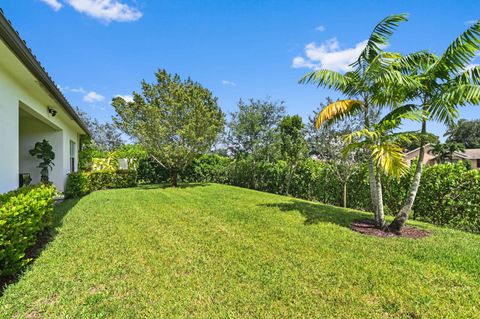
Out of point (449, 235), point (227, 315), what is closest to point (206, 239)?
point (227, 315)

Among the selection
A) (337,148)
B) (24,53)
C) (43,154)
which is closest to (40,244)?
(24,53)

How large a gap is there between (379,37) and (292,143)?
22.6ft

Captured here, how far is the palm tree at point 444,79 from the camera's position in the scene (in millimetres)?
5098

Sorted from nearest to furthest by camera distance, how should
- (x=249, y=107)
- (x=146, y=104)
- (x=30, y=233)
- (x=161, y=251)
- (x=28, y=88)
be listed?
(x=30, y=233), (x=161, y=251), (x=28, y=88), (x=146, y=104), (x=249, y=107)

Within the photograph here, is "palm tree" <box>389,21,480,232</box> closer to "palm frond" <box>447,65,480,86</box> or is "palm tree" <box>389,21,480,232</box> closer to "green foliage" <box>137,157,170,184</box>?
"palm frond" <box>447,65,480,86</box>

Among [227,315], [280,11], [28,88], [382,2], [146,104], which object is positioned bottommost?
[227,315]

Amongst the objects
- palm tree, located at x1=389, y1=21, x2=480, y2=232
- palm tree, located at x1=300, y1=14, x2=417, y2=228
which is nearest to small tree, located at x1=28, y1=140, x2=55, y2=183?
palm tree, located at x1=300, y1=14, x2=417, y2=228

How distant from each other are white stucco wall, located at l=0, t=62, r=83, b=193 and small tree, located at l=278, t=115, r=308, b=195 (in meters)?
9.16

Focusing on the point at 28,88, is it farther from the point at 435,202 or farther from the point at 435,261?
the point at 435,202

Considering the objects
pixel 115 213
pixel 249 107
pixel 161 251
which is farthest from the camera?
pixel 249 107

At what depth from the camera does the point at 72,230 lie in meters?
5.66

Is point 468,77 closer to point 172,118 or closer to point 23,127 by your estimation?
point 172,118

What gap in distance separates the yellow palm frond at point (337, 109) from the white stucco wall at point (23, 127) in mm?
→ 6363

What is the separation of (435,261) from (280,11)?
8.54 metres
